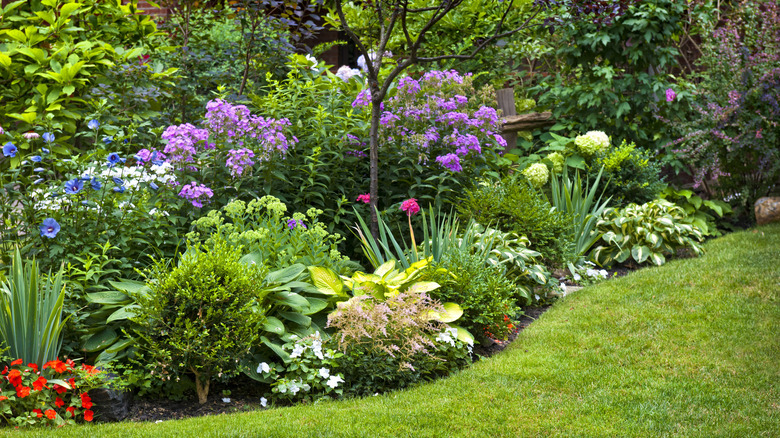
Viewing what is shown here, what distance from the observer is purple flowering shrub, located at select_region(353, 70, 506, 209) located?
17.9ft

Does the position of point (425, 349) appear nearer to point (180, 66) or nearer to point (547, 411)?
point (547, 411)

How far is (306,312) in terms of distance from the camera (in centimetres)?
380

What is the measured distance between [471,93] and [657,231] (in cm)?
225

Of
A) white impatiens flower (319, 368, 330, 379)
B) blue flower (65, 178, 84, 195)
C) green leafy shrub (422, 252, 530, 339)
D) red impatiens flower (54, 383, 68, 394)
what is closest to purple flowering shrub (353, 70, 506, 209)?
green leafy shrub (422, 252, 530, 339)

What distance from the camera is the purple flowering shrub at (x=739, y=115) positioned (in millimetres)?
7145

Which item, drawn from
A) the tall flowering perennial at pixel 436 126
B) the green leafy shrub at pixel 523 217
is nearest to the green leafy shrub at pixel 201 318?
the tall flowering perennial at pixel 436 126

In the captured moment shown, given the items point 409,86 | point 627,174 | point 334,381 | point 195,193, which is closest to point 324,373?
point 334,381

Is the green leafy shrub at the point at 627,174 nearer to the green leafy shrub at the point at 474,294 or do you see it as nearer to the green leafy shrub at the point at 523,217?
the green leafy shrub at the point at 523,217

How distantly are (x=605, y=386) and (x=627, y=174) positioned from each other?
4.16 meters

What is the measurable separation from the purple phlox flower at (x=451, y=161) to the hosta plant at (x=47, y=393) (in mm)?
3029

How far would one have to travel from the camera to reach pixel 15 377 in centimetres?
312

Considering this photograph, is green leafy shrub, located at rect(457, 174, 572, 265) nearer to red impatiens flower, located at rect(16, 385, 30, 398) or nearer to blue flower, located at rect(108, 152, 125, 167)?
blue flower, located at rect(108, 152, 125, 167)

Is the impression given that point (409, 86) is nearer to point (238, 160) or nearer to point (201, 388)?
point (238, 160)

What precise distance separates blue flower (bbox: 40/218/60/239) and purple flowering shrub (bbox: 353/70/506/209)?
2601mm
